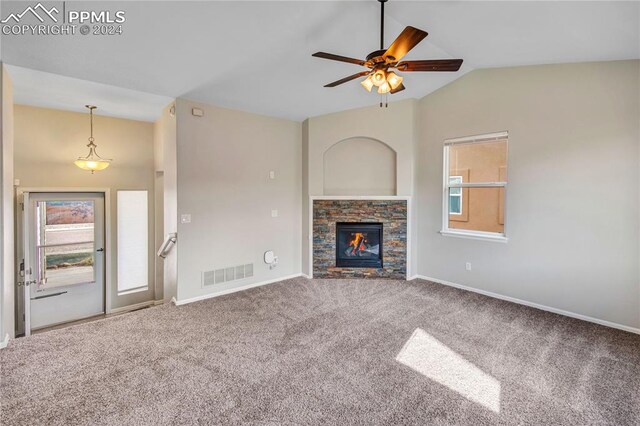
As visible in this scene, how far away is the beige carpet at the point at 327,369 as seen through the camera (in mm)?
1971

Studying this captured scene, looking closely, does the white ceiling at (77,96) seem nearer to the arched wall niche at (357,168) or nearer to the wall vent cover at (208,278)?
the wall vent cover at (208,278)

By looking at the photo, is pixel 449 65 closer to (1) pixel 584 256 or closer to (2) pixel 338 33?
(2) pixel 338 33

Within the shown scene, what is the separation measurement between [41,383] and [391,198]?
4563 millimetres

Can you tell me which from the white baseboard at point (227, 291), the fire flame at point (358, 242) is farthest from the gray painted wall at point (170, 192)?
the fire flame at point (358, 242)

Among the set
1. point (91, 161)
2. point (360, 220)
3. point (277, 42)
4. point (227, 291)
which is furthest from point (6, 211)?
point (360, 220)

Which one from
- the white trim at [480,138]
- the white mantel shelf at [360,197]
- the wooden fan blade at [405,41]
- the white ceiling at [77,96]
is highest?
the white ceiling at [77,96]

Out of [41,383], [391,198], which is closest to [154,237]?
[41,383]

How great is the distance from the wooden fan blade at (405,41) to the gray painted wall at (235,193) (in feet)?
9.16

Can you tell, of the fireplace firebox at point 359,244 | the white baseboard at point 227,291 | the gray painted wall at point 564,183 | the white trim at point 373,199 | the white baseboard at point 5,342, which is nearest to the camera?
the white baseboard at point 5,342

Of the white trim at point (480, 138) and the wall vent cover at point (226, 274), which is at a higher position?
the white trim at point (480, 138)

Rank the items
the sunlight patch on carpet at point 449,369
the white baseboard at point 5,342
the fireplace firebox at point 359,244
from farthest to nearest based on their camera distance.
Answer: the fireplace firebox at point 359,244 < the white baseboard at point 5,342 < the sunlight patch on carpet at point 449,369

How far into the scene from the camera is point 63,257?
4.72 metres

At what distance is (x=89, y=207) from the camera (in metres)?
4.87

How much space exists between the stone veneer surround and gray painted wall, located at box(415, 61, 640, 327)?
928 millimetres
